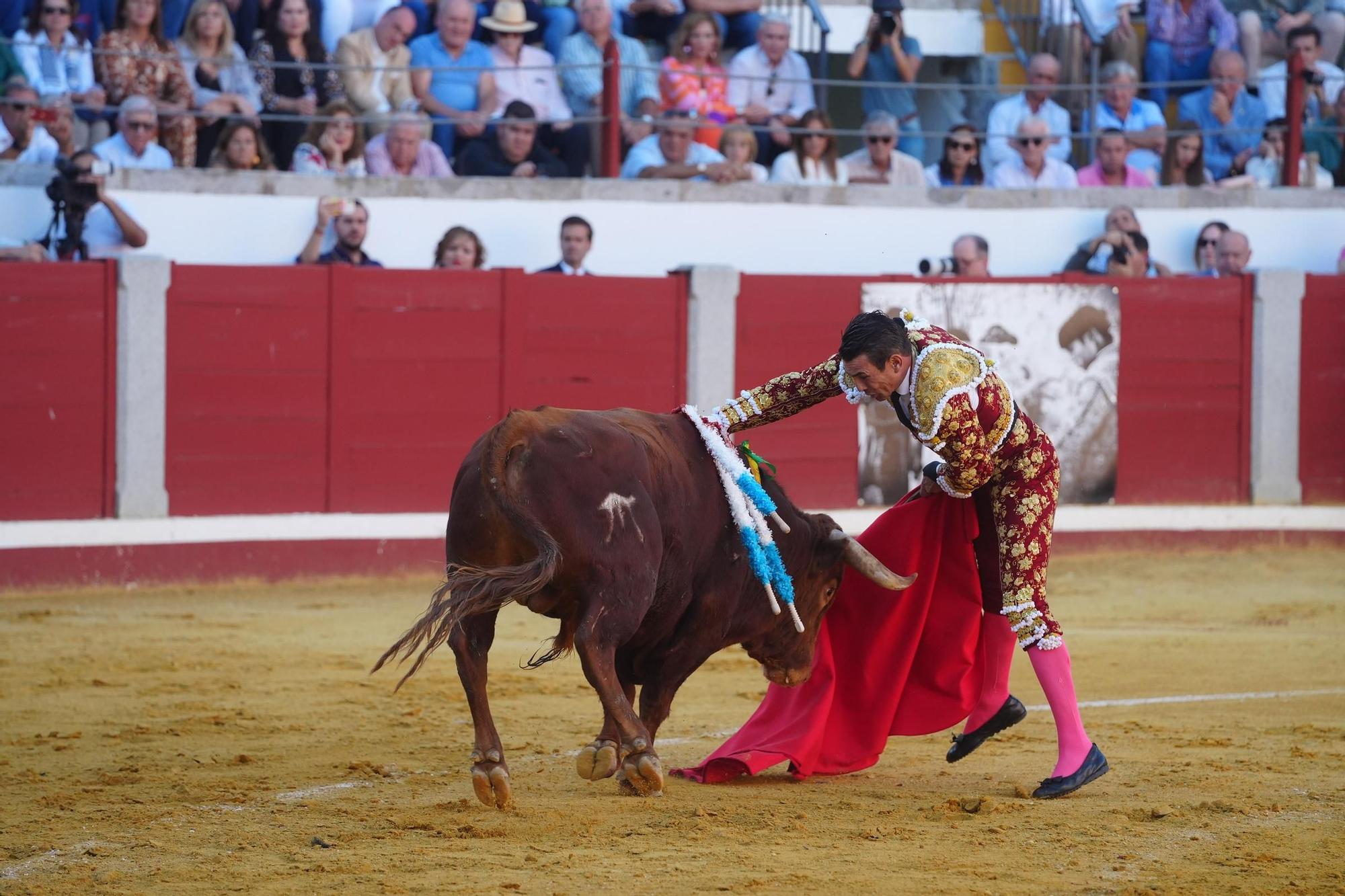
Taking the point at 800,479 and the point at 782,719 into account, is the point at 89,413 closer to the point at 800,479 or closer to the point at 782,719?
the point at 800,479

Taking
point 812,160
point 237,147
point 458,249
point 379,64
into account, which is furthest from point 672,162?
point 237,147

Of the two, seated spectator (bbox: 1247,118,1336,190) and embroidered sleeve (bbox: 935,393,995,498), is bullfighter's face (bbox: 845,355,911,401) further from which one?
seated spectator (bbox: 1247,118,1336,190)

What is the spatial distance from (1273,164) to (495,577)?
24.5 feet

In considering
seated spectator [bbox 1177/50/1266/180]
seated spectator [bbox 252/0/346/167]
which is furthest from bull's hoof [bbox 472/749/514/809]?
seated spectator [bbox 1177/50/1266/180]

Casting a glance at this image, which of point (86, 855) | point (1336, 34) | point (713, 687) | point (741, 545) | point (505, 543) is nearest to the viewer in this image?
point (86, 855)

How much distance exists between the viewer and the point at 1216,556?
28.1 feet

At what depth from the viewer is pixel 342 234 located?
764 cm

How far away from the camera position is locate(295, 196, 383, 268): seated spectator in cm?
762

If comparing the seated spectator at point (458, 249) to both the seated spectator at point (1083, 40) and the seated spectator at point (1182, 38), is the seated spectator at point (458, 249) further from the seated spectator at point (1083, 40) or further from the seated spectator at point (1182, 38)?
the seated spectator at point (1182, 38)

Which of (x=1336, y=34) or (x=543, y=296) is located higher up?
(x=1336, y=34)

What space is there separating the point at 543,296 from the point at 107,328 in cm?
191

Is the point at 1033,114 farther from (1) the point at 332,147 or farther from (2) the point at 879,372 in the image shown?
(2) the point at 879,372

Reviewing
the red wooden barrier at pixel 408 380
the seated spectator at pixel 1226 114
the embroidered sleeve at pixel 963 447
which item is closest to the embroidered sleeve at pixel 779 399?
the embroidered sleeve at pixel 963 447

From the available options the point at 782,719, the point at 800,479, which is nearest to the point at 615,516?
the point at 782,719
